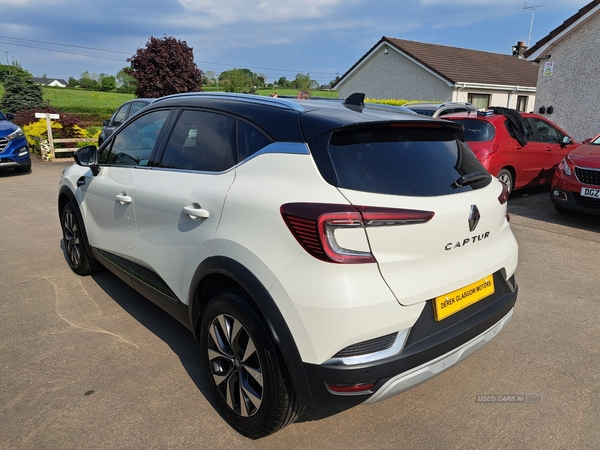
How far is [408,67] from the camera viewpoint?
24.8 meters

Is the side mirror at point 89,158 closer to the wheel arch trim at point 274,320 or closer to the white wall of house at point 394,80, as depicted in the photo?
the wheel arch trim at point 274,320

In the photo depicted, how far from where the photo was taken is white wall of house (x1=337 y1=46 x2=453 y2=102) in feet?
78.1

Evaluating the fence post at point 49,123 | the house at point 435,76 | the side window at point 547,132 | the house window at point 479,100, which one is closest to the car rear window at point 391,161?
the side window at point 547,132

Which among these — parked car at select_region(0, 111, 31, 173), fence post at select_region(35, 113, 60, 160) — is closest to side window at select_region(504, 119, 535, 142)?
parked car at select_region(0, 111, 31, 173)

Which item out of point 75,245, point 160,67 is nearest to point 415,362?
point 75,245

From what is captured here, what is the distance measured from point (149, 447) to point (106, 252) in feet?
6.48

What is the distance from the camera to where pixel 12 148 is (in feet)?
36.0

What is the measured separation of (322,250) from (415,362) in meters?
0.68

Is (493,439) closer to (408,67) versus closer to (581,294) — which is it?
(581,294)

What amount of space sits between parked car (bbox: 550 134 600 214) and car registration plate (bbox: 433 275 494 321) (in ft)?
16.3

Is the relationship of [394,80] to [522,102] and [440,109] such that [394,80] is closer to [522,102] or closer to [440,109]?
[522,102]

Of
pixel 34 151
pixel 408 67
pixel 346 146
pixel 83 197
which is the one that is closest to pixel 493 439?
pixel 346 146

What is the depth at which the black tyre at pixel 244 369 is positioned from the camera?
217 cm

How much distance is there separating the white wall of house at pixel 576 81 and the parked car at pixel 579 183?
634 centimetres
